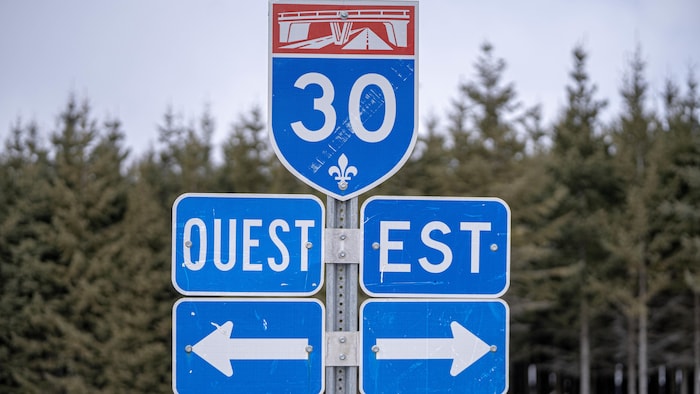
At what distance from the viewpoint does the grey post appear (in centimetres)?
318

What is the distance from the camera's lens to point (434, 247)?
3184mm

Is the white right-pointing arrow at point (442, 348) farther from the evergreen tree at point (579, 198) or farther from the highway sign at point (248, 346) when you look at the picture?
the evergreen tree at point (579, 198)

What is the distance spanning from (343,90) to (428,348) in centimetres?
90

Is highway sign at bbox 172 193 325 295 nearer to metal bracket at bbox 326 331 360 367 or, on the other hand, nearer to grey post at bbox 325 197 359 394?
grey post at bbox 325 197 359 394

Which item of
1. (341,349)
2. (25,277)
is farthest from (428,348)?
(25,277)

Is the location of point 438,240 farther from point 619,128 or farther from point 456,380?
point 619,128

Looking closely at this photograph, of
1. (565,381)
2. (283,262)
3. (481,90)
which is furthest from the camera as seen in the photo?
(565,381)

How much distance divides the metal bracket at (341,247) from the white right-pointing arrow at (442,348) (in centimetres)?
28

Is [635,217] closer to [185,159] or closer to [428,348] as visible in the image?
[185,159]

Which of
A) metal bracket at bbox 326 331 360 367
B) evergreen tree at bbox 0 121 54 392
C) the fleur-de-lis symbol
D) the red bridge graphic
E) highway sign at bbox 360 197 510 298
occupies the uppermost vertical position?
the red bridge graphic

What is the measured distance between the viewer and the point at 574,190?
37500 millimetres

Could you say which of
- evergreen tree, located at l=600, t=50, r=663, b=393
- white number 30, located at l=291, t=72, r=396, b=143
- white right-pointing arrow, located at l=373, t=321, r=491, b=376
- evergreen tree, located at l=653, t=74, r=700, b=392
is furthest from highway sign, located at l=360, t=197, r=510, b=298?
evergreen tree, located at l=600, t=50, r=663, b=393

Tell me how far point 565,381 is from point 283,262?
4851cm

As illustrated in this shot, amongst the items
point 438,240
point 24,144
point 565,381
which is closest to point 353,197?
point 438,240
